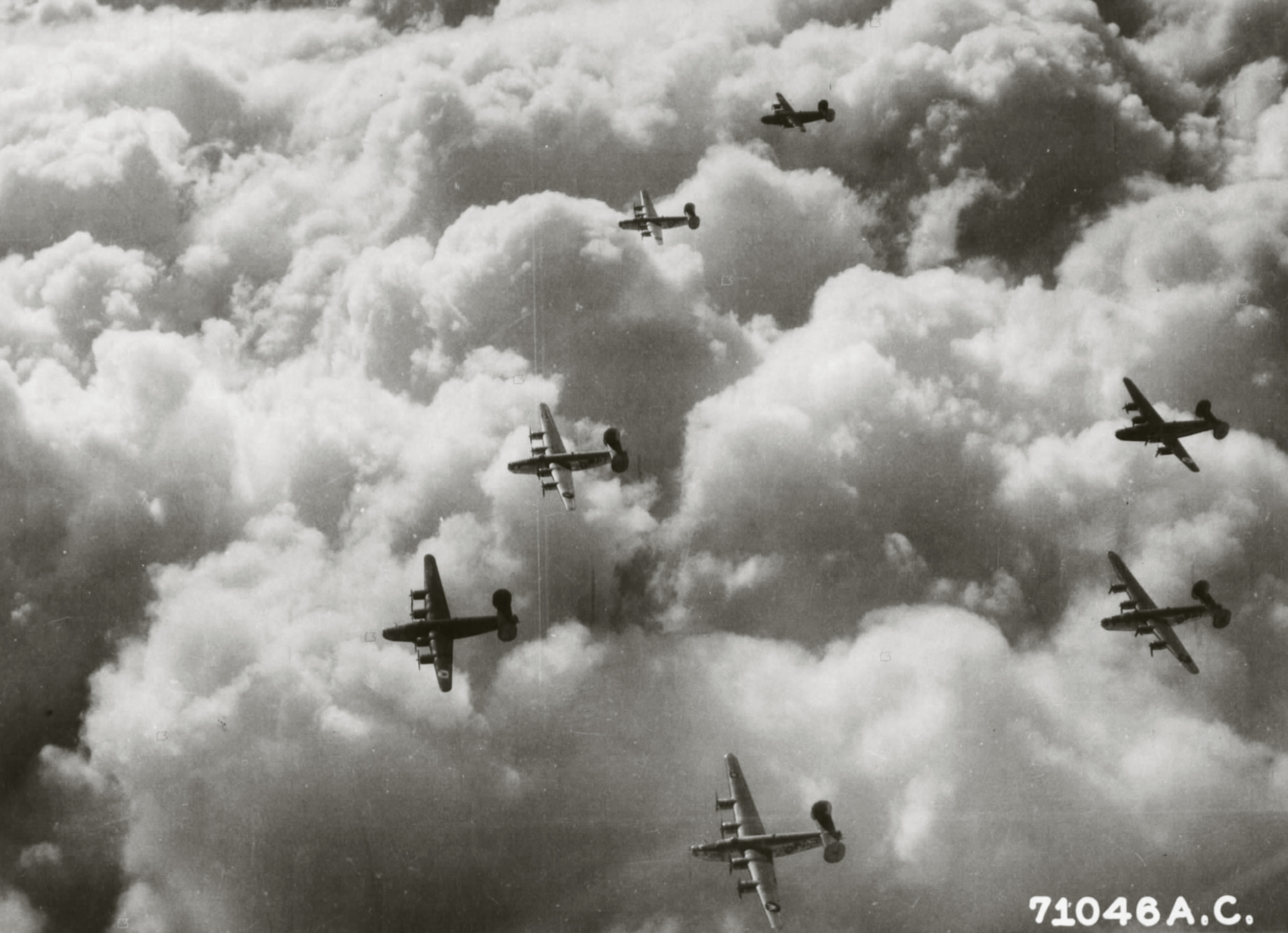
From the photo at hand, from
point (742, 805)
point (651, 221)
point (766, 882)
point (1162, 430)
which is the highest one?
point (651, 221)

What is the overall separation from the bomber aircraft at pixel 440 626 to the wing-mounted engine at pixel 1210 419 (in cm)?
6423

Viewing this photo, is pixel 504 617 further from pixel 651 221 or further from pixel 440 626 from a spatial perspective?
pixel 651 221

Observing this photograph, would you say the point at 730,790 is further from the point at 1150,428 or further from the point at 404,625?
the point at 1150,428

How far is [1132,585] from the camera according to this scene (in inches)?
3440

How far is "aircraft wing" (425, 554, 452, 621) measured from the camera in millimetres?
78188

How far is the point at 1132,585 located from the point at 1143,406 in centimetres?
1670

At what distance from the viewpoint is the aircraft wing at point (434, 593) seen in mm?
78188

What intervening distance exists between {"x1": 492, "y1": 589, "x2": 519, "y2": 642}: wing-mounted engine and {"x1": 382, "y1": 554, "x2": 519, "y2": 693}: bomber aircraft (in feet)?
0.13

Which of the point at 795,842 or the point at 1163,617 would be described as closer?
the point at 795,842

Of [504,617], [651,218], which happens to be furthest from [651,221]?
[504,617]

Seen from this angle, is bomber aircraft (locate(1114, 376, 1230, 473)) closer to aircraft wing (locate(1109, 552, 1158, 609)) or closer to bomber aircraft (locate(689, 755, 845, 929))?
aircraft wing (locate(1109, 552, 1158, 609))

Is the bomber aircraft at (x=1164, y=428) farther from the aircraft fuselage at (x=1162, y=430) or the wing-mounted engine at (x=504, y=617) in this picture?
the wing-mounted engine at (x=504, y=617)

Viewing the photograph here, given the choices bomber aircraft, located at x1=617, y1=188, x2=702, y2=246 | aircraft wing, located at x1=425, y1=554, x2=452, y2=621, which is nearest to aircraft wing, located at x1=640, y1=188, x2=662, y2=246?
bomber aircraft, located at x1=617, y1=188, x2=702, y2=246

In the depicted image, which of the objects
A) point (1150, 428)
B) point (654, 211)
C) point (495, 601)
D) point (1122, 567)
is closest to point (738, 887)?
point (495, 601)
